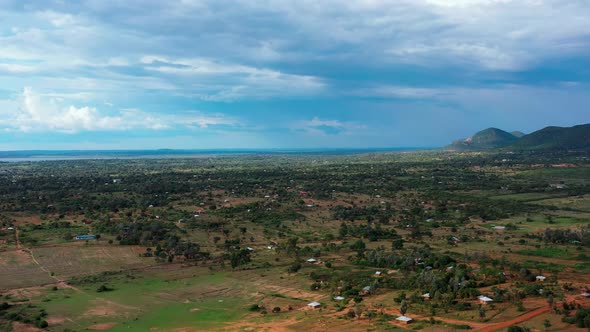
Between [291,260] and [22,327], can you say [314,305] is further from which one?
[22,327]

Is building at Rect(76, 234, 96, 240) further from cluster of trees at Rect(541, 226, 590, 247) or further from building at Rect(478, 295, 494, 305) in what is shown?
cluster of trees at Rect(541, 226, 590, 247)

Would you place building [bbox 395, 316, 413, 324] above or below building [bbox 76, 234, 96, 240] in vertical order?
below

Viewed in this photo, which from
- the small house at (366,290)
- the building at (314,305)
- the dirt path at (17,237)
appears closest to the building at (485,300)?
the small house at (366,290)

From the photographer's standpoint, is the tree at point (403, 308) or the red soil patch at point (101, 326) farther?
the tree at point (403, 308)

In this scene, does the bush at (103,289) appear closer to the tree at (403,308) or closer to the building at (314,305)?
→ the building at (314,305)

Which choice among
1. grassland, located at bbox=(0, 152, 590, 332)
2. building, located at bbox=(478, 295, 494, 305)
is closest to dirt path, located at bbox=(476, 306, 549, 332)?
grassland, located at bbox=(0, 152, 590, 332)

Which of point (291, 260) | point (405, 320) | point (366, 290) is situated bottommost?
point (291, 260)

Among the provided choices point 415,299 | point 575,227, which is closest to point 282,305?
point 415,299

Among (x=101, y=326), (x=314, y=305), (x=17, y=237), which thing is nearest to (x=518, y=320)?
(x=314, y=305)

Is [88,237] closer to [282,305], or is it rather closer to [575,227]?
[282,305]

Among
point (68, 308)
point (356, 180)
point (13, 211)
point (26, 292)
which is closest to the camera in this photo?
point (68, 308)

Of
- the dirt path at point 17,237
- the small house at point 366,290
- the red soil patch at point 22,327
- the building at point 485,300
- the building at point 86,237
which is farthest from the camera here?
the building at point 86,237
